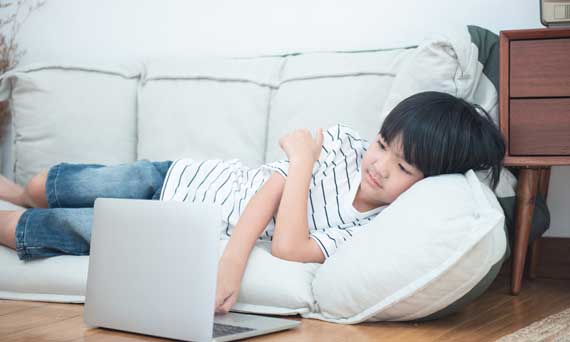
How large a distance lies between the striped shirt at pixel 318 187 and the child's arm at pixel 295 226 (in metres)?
0.03

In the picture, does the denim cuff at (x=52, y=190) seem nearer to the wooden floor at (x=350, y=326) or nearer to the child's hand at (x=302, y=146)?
the wooden floor at (x=350, y=326)

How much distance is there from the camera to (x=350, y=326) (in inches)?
49.7

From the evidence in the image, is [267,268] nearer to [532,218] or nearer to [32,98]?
[532,218]

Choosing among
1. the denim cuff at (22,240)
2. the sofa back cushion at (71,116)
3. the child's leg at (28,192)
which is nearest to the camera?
the denim cuff at (22,240)

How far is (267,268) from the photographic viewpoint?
135 centimetres

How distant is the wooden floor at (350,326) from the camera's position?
1168 mm

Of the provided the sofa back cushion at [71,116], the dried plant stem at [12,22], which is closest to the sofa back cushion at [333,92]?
the sofa back cushion at [71,116]

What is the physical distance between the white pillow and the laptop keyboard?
208mm

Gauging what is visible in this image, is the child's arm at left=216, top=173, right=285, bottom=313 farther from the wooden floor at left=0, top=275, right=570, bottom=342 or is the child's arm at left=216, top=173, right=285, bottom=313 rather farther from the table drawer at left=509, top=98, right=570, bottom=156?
the table drawer at left=509, top=98, right=570, bottom=156

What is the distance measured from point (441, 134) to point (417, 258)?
1.03ft

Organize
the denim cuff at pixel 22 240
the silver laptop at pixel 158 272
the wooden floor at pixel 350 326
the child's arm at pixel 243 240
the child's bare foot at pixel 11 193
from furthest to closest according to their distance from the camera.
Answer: the child's bare foot at pixel 11 193 < the denim cuff at pixel 22 240 < the child's arm at pixel 243 240 < the wooden floor at pixel 350 326 < the silver laptop at pixel 158 272

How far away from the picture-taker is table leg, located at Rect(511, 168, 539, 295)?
1590 mm

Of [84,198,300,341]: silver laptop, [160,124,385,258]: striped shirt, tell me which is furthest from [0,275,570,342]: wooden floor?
[160,124,385,258]: striped shirt

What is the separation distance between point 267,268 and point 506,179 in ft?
2.12
